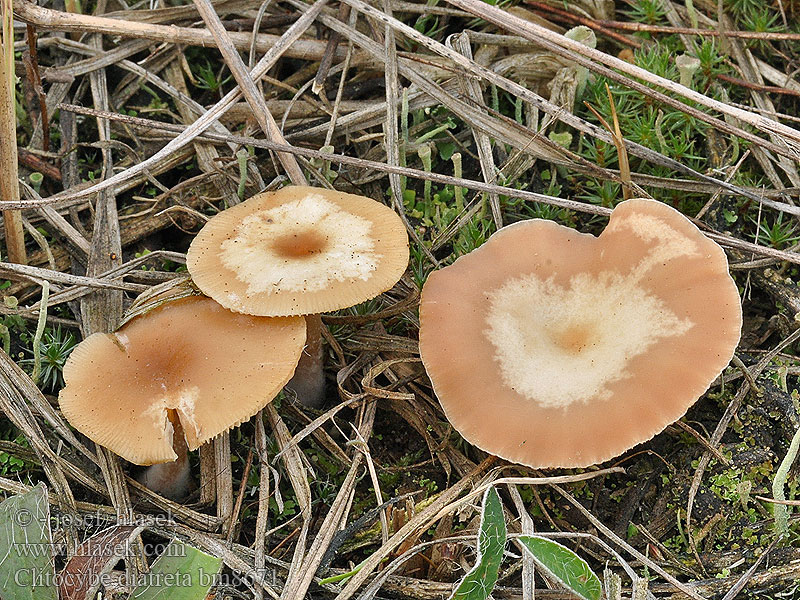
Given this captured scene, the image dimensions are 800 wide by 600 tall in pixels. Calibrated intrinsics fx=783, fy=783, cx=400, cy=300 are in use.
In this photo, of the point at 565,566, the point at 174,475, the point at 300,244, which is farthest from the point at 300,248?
the point at 565,566

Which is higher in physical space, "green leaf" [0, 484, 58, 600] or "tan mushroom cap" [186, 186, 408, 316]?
"tan mushroom cap" [186, 186, 408, 316]

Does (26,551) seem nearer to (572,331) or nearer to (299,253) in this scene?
(299,253)

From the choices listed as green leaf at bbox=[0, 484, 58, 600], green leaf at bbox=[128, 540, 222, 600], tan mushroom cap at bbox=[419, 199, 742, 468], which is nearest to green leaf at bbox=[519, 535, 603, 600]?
tan mushroom cap at bbox=[419, 199, 742, 468]

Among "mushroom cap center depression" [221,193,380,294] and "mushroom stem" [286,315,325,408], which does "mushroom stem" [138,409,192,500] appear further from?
"mushroom cap center depression" [221,193,380,294]

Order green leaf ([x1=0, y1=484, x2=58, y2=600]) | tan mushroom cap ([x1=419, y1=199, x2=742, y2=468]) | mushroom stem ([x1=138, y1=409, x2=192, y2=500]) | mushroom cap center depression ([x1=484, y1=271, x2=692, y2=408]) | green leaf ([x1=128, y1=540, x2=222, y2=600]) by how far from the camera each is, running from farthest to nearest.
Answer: mushroom stem ([x1=138, y1=409, x2=192, y2=500]) < mushroom cap center depression ([x1=484, y1=271, x2=692, y2=408]) < tan mushroom cap ([x1=419, y1=199, x2=742, y2=468]) < green leaf ([x1=0, y1=484, x2=58, y2=600]) < green leaf ([x1=128, y1=540, x2=222, y2=600])

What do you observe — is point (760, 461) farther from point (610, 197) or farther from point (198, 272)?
point (198, 272)

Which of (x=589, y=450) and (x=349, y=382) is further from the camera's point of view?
(x=349, y=382)

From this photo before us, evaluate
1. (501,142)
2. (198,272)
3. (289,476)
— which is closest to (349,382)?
(289,476)

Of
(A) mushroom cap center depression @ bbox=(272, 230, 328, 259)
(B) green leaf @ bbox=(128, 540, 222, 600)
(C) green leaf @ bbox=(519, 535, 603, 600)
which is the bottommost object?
(C) green leaf @ bbox=(519, 535, 603, 600)

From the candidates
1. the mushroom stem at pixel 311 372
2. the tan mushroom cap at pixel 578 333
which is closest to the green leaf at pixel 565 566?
the tan mushroom cap at pixel 578 333
